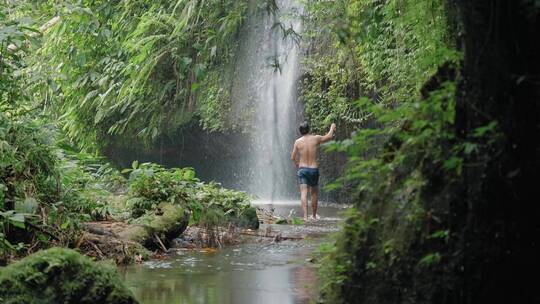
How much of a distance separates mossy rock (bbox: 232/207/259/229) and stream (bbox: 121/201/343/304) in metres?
1.47

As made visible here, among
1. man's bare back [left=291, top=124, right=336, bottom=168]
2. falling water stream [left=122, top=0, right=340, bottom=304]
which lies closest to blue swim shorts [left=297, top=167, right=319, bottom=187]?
man's bare back [left=291, top=124, right=336, bottom=168]

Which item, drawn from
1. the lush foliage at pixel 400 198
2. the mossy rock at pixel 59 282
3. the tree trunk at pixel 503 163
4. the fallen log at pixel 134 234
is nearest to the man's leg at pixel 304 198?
the fallen log at pixel 134 234

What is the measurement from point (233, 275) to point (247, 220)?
471cm

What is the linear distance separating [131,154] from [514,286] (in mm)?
26876

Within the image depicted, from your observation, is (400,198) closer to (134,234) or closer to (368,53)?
(134,234)

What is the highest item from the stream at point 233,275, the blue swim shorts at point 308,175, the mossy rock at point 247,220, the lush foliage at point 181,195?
the blue swim shorts at point 308,175

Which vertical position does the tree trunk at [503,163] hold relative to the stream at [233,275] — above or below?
above

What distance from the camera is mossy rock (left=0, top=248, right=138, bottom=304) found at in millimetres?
5754

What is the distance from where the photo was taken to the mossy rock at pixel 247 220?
13180 millimetres

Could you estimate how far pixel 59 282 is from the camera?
5.88 metres

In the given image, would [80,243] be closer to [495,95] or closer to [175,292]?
[175,292]

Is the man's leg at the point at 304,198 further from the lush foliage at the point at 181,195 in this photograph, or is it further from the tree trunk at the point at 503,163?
the tree trunk at the point at 503,163

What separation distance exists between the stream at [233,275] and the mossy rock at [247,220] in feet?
4.82

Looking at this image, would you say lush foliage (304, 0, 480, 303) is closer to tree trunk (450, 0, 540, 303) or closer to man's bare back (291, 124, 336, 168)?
tree trunk (450, 0, 540, 303)
